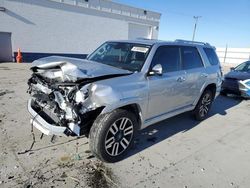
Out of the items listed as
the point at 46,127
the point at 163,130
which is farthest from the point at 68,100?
the point at 163,130

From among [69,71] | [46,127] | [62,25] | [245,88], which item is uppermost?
[62,25]

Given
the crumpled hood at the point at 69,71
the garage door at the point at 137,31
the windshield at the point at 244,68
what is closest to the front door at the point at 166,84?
the crumpled hood at the point at 69,71

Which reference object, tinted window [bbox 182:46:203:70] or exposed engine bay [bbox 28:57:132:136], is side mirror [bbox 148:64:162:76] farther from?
tinted window [bbox 182:46:203:70]

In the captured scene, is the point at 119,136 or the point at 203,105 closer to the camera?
the point at 119,136

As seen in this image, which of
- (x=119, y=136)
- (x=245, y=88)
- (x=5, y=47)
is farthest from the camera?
(x=5, y=47)

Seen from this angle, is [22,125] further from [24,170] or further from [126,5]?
[126,5]

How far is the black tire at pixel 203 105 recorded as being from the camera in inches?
222

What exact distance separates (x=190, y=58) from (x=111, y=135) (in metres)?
2.71

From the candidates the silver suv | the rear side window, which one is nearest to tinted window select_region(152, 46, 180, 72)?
the silver suv

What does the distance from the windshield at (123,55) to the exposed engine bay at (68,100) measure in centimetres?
59

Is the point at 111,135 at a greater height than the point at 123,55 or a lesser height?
lesser

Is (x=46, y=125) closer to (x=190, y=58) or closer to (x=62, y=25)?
(x=190, y=58)

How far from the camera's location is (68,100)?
3.13 metres

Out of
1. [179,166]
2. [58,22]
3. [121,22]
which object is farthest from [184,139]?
[121,22]
